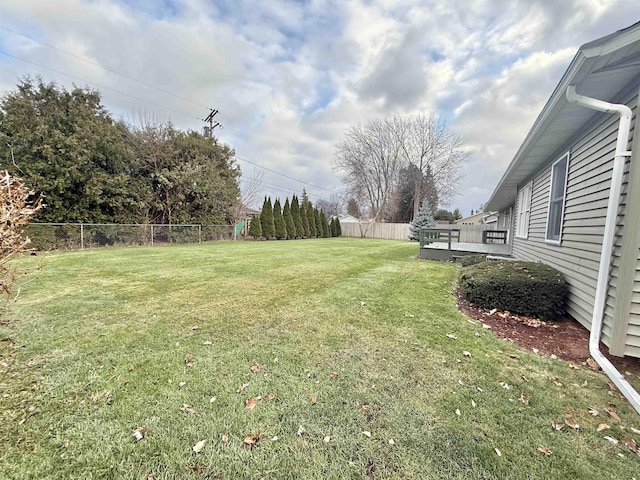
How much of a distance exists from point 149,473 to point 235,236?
17.7 meters

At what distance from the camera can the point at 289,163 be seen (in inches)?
1074

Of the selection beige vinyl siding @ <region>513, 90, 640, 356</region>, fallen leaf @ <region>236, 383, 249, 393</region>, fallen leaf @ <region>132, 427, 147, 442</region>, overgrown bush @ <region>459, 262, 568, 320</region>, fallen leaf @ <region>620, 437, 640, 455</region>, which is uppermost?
beige vinyl siding @ <region>513, 90, 640, 356</region>

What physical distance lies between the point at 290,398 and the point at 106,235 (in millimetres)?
13042

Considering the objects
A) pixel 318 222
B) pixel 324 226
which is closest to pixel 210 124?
pixel 318 222

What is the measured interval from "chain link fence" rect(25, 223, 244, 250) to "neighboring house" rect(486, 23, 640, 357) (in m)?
13.3

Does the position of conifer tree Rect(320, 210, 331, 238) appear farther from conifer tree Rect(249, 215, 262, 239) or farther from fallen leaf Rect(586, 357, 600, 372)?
fallen leaf Rect(586, 357, 600, 372)

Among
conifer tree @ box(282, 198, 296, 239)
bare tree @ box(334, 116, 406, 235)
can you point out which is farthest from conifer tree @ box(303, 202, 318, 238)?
bare tree @ box(334, 116, 406, 235)

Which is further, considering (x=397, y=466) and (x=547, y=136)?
(x=547, y=136)

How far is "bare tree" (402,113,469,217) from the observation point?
24.9m

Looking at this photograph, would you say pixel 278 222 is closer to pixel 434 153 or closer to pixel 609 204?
pixel 434 153

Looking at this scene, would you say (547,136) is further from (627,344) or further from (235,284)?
(235,284)

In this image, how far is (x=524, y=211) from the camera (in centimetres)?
772

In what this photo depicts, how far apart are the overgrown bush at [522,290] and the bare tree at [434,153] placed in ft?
77.3

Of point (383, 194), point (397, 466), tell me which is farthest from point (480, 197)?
point (397, 466)
